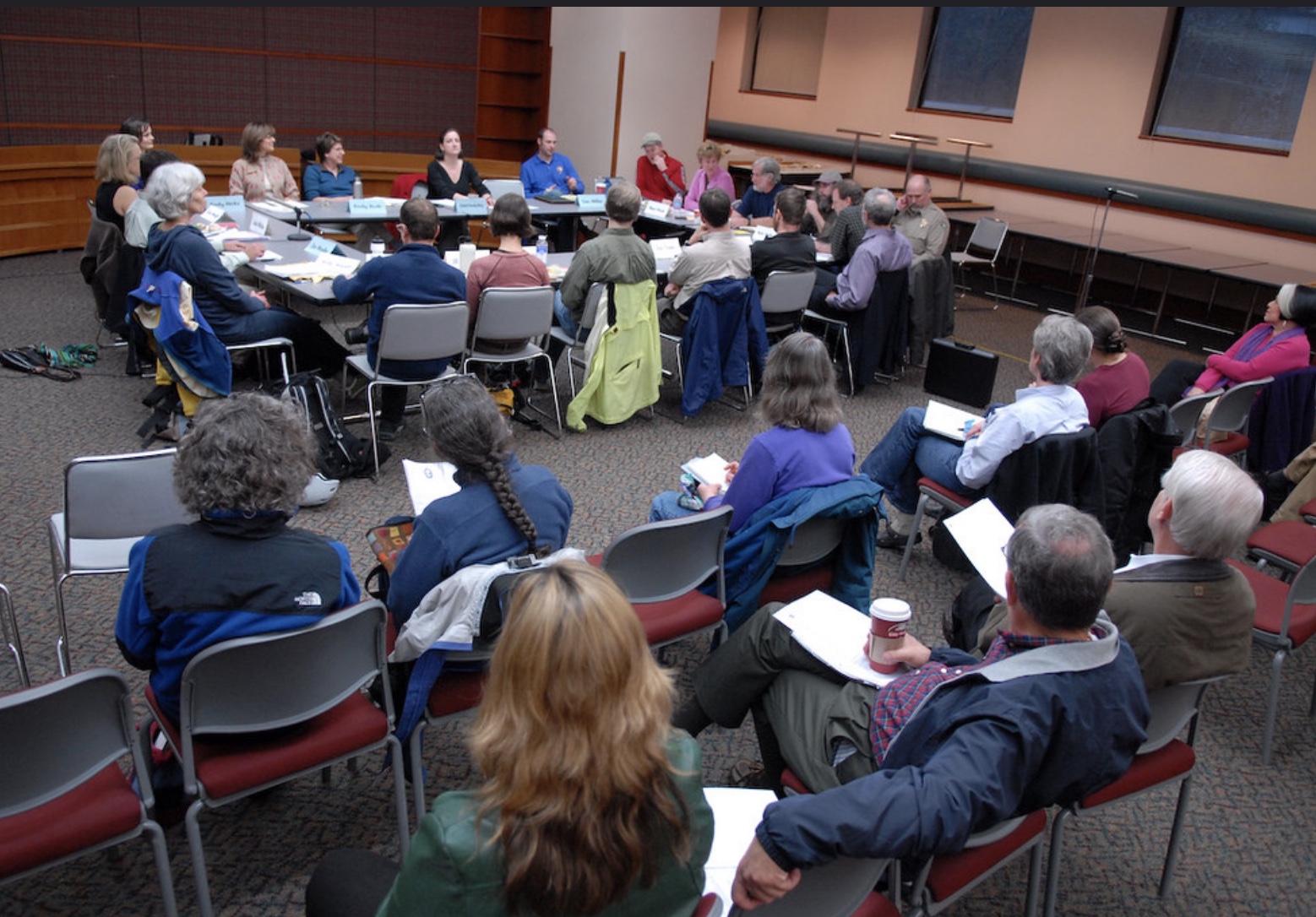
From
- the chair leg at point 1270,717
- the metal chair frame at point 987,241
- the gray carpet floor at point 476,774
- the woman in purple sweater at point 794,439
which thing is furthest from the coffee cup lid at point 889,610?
the metal chair frame at point 987,241

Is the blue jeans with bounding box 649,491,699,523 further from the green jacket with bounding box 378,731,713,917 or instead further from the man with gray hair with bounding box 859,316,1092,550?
the green jacket with bounding box 378,731,713,917

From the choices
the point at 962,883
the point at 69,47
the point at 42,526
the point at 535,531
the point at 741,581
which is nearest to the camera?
the point at 962,883

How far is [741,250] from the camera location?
18.0 ft

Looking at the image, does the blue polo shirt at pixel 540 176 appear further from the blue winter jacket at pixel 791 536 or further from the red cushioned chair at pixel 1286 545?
the red cushioned chair at pixel 1286 545

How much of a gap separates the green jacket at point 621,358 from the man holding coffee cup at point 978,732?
10.4ft

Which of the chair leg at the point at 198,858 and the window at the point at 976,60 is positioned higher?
the window at the point at 976,60

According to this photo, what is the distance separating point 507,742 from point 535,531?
1.13 meters

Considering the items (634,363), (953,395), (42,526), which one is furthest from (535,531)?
(953,395)

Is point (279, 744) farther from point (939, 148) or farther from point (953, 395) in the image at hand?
point (939, 148)

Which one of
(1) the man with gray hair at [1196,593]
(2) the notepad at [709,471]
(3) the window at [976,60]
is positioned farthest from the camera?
(3) the window at [976,60]

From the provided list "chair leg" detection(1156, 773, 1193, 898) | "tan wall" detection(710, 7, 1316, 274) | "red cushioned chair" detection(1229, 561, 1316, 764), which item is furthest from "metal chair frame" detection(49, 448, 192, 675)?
"tan wall" detection(710, 7, 1316, 274)

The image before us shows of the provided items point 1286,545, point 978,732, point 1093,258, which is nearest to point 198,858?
point 978,732

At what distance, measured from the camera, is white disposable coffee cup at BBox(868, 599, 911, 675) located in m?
2.15

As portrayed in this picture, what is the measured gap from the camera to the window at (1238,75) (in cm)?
852
